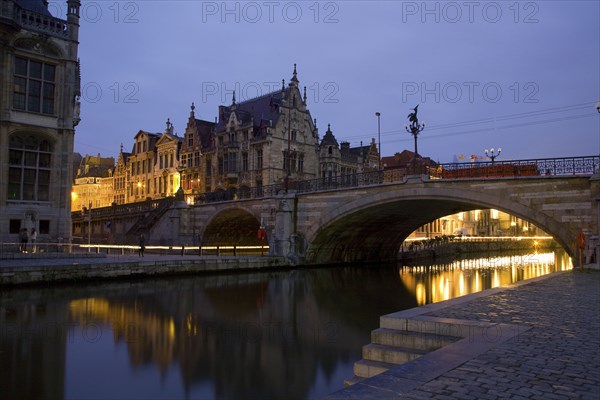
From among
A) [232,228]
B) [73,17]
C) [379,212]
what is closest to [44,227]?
[73,17]

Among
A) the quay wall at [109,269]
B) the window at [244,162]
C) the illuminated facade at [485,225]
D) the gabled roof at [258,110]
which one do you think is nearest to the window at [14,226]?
the quay wall at [109,269]

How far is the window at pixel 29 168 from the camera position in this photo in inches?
1037

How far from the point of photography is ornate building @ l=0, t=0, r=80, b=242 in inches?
1011

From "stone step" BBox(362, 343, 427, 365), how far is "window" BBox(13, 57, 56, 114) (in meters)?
25.5

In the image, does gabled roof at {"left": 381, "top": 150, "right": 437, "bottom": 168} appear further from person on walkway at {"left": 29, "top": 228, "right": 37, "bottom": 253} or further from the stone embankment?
person on walkway at {"left": 29, "top": 228, "right": 37, "bottom": 253}

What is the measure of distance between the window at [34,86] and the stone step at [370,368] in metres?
25.6

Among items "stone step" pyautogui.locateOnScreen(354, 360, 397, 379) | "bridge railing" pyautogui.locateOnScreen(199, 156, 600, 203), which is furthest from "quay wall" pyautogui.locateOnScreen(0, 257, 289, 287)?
"stone step" pyautogui.locateOnScreen(354, 360, 397, 379)

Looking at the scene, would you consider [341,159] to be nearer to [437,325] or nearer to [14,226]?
[14,226]

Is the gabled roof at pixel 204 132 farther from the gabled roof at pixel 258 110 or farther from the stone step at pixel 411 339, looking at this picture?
the stone step at pixel 411 339

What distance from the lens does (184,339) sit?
12062 mm

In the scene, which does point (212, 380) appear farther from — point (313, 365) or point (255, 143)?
point (255, 143)

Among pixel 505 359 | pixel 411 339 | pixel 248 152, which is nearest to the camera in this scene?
pixel 505 359

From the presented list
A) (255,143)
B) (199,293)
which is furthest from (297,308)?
(255,143)

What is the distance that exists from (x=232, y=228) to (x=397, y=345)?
3870 centimetres
